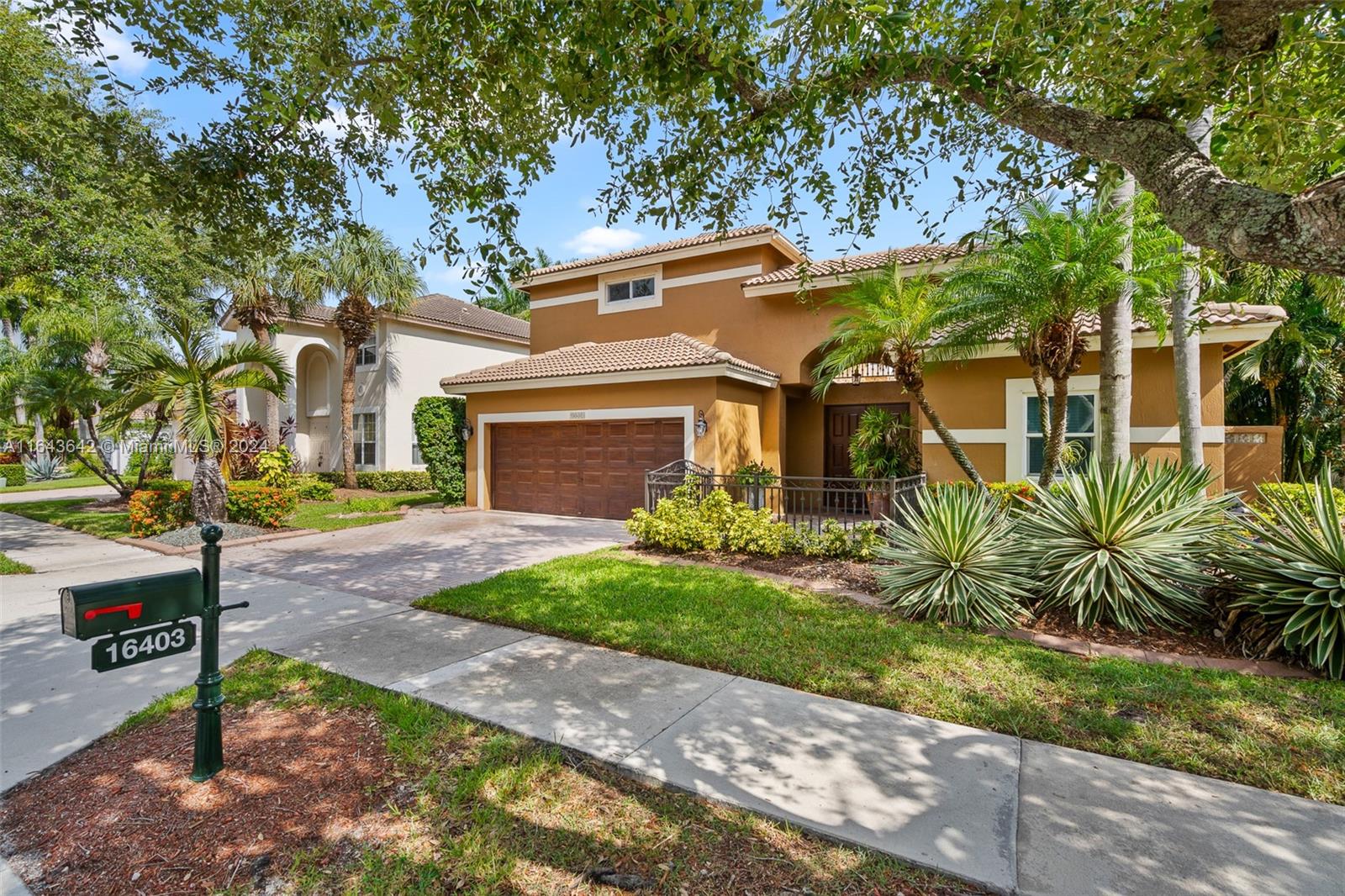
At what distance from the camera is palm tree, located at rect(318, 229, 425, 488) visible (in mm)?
19188

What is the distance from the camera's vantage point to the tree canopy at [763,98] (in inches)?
145

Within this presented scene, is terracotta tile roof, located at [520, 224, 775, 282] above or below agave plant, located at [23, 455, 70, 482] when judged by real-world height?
above

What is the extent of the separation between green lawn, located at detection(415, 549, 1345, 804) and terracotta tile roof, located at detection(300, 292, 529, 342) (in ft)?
56.5

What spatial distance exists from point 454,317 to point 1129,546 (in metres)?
23.1

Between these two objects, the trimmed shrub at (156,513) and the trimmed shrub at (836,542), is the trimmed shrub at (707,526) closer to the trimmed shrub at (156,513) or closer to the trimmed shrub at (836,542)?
the trimmed shrub at (836,542)

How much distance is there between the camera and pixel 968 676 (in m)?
4.70

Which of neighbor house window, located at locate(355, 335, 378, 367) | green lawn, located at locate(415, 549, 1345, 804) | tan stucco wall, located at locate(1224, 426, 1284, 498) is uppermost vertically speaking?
neighbor house window, located at locate(355, 335, 378, 367)

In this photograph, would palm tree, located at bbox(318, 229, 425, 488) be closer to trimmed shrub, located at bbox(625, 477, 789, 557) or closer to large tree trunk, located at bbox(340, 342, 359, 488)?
large tree trunk, located at bbox(340, 342, 359, 488)

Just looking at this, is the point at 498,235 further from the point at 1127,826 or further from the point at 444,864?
the point at 1127,826

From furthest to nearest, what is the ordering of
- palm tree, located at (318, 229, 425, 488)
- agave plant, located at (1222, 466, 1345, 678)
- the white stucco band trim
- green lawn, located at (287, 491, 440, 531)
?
palm tree, located at (318, 229, 425, 488) → green lawn, located at (287, 491, 440, 531) → the white stucco band trim → agave plant, located at (1222, 466, 1345, 678)

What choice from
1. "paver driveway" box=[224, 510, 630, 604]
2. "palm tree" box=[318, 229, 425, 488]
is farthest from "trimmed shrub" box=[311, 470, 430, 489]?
"paver driveway" box=[224, 510, 630, 604]

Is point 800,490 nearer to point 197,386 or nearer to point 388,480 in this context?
point 197,386

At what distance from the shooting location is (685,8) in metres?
3.61

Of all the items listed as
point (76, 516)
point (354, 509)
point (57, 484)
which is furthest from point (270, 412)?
point (57, 484)
